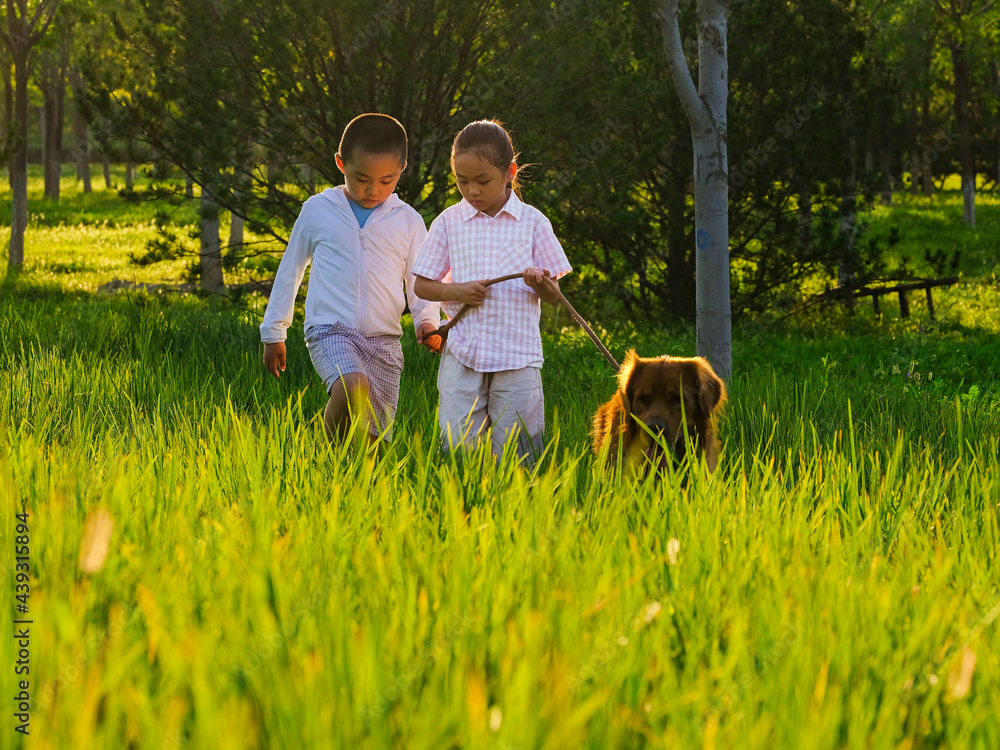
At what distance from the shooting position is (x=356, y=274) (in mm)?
4227

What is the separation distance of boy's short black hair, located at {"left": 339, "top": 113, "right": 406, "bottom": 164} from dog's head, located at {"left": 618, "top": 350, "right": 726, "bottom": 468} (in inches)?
57.7

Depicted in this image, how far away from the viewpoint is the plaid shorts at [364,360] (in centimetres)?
411

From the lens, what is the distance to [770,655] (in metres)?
1.83

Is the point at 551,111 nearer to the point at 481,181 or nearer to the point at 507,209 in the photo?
the point at 507,209

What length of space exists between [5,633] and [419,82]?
7339 millimetres

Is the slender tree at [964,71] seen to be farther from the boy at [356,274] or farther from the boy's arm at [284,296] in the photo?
the boy's arm at [284,296]

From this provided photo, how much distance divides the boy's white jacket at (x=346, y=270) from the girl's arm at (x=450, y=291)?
21 centimetres

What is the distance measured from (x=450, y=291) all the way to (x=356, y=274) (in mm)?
554

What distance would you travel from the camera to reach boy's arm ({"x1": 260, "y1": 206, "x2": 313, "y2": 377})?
4.22 m

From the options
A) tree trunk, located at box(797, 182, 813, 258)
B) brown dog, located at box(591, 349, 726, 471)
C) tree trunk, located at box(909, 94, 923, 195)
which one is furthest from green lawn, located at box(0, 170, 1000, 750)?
tree trunk, located at box(909, 94, 923, 195)

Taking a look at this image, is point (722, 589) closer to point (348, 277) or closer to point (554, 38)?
point (348, 277)

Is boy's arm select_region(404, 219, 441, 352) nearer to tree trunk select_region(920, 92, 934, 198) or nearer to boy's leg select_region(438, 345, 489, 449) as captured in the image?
boy's leg select_region(438, 345, 489, 449)

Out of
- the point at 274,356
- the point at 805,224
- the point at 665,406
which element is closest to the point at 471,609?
the point at 665,406

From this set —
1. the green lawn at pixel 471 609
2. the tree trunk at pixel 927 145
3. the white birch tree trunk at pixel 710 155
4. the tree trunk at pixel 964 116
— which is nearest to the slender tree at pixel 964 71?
the tree trunk at pixel 964 116
